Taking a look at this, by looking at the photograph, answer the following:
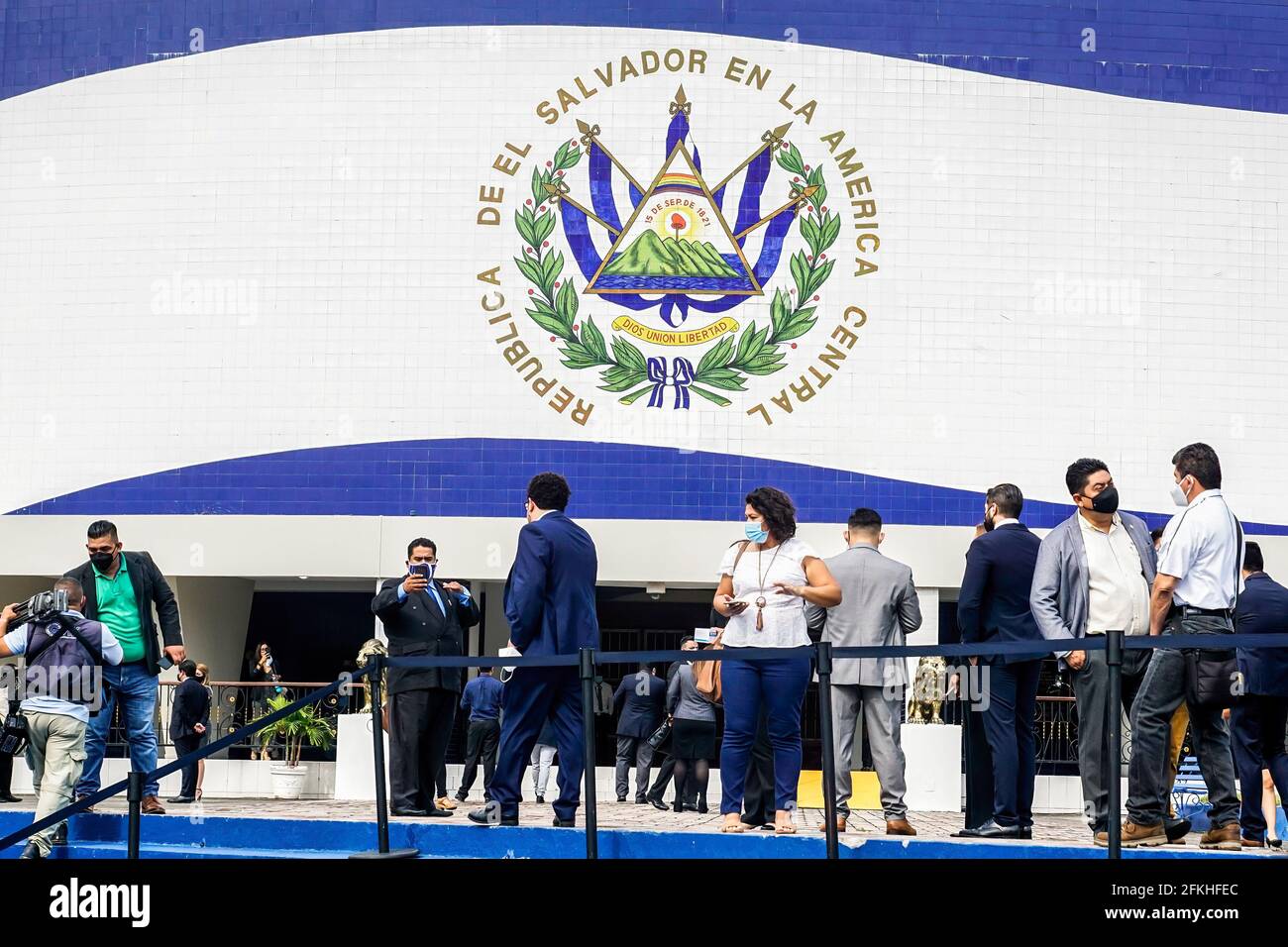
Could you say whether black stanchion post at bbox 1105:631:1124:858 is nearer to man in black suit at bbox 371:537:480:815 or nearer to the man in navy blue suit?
the man in navy blue suit

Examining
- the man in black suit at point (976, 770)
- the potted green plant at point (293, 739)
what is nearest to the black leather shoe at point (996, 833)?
the man in black suit at point (976, 770)

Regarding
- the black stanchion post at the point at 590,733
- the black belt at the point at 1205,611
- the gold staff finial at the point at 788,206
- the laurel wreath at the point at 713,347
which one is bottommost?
the black stanchion post at the point at 590,733

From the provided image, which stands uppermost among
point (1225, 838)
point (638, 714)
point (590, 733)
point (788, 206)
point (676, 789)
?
point (788, 206)

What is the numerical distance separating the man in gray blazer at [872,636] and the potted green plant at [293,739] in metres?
9.37

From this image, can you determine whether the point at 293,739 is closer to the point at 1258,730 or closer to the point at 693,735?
the point at 693,735

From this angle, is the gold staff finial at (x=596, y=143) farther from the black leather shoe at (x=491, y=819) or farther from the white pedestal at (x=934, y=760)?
the black leather shoe at (x=491, y=819)

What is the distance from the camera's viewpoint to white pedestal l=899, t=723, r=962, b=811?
537 inches

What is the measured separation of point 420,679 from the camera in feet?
32.5

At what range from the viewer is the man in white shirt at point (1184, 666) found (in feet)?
25.1

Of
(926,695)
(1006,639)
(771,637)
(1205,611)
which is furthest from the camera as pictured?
(926,695)

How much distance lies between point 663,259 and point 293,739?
22.5ft

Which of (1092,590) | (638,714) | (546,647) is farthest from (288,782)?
(1092,590)

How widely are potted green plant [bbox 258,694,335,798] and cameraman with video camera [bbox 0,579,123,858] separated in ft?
23.7
